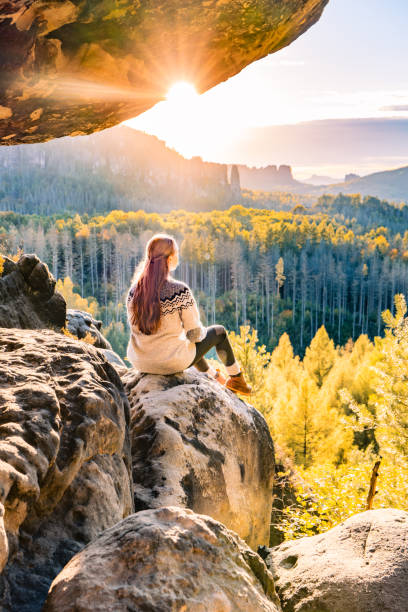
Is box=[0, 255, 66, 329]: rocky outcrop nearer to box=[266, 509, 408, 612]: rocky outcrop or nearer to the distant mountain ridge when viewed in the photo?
box=[266, 509, 408, 612]: rocky outcrop

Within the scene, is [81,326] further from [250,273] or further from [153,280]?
[250,273]

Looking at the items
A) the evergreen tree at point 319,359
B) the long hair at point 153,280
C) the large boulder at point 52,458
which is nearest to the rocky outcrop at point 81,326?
the long hair at point 153,280

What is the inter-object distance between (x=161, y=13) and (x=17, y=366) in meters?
3.44

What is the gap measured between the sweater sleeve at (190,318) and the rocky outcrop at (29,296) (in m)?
1.81

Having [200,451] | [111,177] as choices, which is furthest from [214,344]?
[111,177]

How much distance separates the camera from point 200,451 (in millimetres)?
4938

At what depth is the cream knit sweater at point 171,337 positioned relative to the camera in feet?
17.1

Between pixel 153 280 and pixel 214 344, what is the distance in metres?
1.31

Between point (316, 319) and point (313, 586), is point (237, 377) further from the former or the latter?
point (316, 319)

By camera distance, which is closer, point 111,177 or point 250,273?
point 250,273

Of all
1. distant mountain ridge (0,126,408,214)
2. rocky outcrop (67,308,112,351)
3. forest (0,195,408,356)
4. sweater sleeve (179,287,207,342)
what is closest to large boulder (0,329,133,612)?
sweater sleeve (179,287,207,342)

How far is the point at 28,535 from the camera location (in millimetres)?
2656

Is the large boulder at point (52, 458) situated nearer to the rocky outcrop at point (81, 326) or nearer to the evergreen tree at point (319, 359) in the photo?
the rocky outcrop at point (81, 326)

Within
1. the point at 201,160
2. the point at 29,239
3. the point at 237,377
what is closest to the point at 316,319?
the point at 29,239
